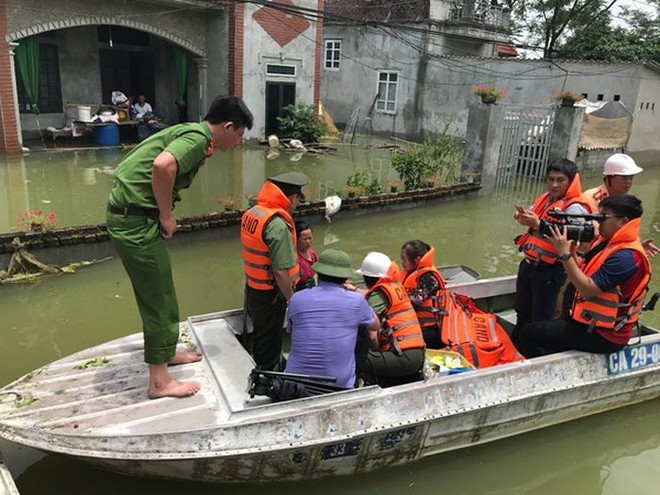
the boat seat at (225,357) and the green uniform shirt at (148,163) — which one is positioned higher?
the green uniform shirt at (148,163)

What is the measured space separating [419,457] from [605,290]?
1.68 m

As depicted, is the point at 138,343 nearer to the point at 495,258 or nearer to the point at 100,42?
the point at 495,258

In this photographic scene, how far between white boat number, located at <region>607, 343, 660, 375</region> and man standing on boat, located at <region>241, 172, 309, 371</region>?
2503 millimetres

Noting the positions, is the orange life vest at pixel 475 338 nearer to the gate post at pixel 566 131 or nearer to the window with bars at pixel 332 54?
the gate post at pixel 566 131

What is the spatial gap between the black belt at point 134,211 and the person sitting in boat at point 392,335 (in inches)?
58.4

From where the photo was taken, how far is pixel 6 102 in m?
12.6

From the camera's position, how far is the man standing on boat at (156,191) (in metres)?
2.88

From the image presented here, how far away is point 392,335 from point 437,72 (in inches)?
717

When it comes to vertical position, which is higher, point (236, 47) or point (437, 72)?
point (236, 47)

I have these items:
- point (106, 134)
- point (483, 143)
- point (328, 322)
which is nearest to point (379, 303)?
point (328, 322)

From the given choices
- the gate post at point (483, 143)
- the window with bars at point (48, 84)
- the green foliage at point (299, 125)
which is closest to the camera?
the gate post at point (483, 143)

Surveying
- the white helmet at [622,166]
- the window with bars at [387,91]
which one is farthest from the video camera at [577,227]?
the window with bars at [387,91]

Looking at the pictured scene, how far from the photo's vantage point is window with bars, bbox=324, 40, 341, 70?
2269 cm

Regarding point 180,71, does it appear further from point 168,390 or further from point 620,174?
point 168,390
